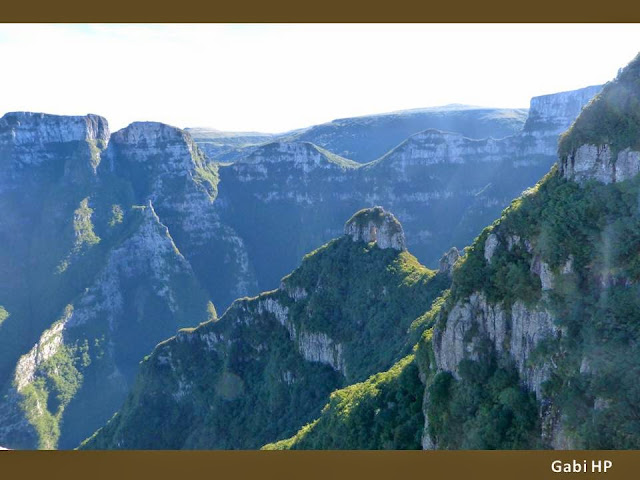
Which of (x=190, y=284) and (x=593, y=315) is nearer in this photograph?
(x=593, y=315)

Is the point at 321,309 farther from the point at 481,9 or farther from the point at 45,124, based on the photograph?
the point at 45,124

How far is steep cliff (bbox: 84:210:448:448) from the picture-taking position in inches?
2478

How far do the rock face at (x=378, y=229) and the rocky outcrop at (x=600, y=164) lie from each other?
1579 inches

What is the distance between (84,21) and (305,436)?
38631 mm

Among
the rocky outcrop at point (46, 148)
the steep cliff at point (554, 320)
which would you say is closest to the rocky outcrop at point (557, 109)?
the rocky outcrop at point (46, 148)

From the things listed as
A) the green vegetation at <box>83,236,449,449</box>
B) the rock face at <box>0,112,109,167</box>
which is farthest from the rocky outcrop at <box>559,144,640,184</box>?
the rock face at <box>0,112,109,167</box>

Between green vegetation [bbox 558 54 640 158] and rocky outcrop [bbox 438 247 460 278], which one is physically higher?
green vegetation [bbox 558 54 640 158]

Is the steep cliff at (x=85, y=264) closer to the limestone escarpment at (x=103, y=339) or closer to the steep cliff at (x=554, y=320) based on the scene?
the limestone escarpment at (x=103, y=339)

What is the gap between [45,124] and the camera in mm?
175125

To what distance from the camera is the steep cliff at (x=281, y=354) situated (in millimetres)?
62938

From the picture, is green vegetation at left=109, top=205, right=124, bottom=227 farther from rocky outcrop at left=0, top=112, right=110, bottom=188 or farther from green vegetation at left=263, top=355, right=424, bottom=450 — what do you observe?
green vegetation at left=263, top=355, right=424, bottom=450

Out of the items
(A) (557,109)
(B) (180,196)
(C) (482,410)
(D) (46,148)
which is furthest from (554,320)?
(D) (46,148)

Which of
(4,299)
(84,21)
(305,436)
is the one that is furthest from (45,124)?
(84,21)

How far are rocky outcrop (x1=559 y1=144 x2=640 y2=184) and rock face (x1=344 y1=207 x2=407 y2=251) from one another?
4010 centimetres
